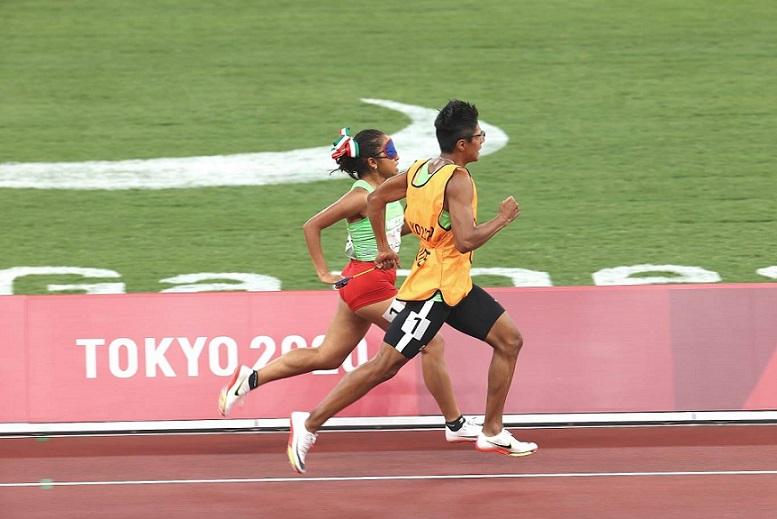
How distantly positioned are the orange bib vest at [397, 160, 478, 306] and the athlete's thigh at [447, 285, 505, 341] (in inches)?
3.0

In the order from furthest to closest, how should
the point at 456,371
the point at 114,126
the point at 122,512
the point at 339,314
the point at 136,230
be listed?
the point at 114,126, the point at 136,230, the point at 456,371, the point at 339,314, the point at 122,512

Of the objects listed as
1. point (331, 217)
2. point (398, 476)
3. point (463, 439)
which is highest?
point (331, 217)

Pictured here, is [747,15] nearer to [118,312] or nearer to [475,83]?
[475,83]

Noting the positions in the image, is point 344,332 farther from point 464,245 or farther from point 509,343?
point 464,245

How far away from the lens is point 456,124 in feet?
25.9

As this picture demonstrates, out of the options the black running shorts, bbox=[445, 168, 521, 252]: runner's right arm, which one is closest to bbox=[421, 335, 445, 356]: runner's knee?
the black running shorts

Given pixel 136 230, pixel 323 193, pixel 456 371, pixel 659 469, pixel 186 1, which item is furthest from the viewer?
pixel 186 1

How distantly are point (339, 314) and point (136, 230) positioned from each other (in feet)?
22.7

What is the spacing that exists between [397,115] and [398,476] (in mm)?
11025

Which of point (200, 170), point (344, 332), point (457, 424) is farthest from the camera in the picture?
point (200, 170)

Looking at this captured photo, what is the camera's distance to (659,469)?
8.20 meters

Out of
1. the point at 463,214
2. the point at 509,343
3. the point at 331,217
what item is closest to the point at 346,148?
the point at 331,217

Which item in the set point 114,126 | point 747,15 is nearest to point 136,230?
point 114,126

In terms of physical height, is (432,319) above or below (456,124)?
below
